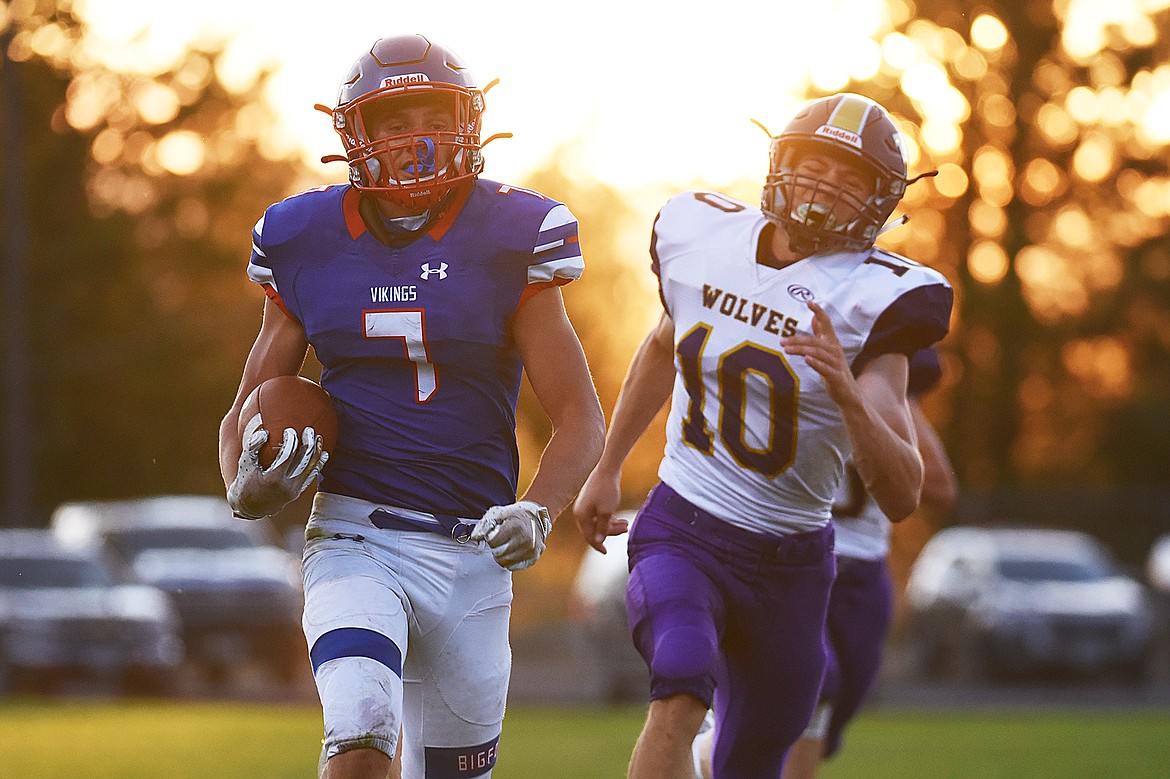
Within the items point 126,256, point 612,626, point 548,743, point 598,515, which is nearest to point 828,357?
point 598,515

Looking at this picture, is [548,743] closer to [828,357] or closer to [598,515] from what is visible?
[598,515]

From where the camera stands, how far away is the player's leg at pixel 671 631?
4656 mm

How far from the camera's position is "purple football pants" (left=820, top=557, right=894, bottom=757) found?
661 centimetres

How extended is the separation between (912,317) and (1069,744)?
822 centimetres

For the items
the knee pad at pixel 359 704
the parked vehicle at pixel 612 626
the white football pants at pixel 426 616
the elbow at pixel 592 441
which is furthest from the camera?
the parked vehicle at pixel 612 626

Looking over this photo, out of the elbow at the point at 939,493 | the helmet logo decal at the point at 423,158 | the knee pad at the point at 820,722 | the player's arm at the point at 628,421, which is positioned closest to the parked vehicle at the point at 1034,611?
the elbow at the point at 939,493

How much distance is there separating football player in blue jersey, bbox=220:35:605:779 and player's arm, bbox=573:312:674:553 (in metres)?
0.67

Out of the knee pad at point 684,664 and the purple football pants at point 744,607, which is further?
the purple football pants at point 744,607

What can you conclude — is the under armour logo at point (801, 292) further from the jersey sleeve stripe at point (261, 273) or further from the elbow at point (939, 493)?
the elbow at point (939, 493)

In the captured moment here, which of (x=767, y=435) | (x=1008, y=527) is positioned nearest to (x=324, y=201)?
(x=767, y=435)

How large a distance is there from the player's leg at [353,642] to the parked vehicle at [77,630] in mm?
13340

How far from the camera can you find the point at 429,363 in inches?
175

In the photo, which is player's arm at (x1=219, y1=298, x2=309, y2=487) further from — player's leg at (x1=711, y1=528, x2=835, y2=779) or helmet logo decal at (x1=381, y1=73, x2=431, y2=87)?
player's leg at (x1=711, y1=528, x2=835, y2=779)

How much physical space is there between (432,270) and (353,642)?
0.90 meters
